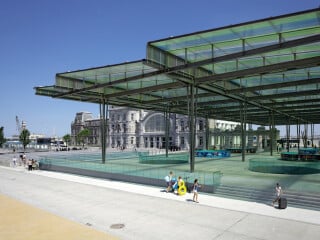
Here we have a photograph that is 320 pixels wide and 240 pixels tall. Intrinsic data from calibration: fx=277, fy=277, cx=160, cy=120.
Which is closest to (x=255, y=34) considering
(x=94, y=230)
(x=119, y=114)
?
(x=94, y=230)

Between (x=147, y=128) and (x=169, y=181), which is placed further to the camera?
(x=147, y=128)

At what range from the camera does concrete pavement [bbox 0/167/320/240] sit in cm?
1071

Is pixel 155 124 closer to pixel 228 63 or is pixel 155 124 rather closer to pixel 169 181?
pixel 228 63

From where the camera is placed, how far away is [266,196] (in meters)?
15.7

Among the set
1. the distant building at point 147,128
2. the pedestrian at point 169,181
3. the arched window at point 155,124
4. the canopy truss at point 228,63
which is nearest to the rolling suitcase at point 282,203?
the pedestrian at point 169,181

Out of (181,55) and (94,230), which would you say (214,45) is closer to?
(181,55)

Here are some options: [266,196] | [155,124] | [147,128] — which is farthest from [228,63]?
[147,128]

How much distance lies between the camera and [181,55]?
19.9 meters

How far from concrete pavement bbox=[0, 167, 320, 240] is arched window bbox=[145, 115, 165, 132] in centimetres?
6550

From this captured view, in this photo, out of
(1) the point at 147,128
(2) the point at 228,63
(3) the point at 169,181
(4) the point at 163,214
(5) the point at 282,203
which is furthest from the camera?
(1) the point at 147,128

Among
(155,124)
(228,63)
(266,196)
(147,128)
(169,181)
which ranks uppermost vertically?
(228,63)

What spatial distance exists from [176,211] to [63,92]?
2235cm

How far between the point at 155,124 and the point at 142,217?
74130 millimetres

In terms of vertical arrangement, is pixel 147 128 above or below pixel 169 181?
above
